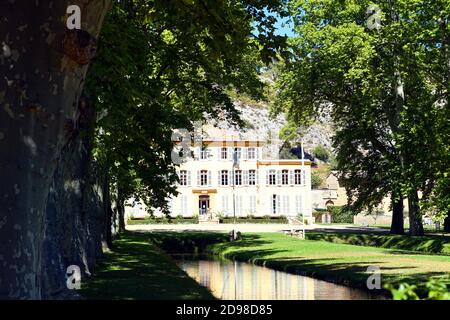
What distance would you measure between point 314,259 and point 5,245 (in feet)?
72.1

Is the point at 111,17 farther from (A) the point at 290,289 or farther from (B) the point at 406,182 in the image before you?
(B) the point at 406,182

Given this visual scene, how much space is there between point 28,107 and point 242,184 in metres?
73.4

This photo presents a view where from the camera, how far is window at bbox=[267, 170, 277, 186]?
79.4 metres

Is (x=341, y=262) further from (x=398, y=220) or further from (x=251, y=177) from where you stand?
(x=251, y=177)

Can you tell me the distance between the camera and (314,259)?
2700 centimetres

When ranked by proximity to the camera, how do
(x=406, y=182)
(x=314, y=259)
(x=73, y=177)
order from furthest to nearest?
(x=406, y=182), (x=314, y=259), (x=73, y=177)

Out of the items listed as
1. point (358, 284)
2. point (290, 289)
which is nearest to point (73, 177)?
point (290, 289)

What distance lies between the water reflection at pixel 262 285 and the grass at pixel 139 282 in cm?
124

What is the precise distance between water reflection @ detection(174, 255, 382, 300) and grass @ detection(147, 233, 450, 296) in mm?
560

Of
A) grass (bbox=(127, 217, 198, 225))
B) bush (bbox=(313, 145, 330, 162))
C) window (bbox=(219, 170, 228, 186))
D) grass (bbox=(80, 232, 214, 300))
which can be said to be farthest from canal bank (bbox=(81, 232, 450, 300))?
bush (bbox=(313, 145, 330, 162))

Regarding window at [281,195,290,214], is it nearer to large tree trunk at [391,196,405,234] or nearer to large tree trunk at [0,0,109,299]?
large tree trunk at [391,196,405,234]

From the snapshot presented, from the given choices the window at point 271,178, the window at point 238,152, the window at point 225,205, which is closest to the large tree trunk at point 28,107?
the window at point 238,152

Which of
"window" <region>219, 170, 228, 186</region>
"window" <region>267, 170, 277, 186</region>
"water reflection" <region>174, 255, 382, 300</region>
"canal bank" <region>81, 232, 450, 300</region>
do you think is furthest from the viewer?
"window" <region>267, 170, 277, 186</region>
